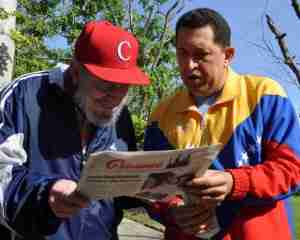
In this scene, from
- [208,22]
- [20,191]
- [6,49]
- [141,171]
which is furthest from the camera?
[6,49]

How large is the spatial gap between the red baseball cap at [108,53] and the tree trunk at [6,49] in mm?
1466

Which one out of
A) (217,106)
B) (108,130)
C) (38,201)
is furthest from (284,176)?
(38,201)

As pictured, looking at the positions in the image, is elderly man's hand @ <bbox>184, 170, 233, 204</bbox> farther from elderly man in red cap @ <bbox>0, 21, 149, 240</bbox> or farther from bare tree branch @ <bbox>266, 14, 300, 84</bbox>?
bare tree branch @ <bbox>266, 14, 300, 84</bbox>

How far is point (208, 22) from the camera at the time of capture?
7.83ft

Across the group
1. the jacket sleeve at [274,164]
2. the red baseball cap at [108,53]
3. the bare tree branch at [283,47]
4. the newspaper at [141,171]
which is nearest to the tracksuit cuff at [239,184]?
the jacket sleeve at [274,164]

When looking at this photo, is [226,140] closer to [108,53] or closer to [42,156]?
[108,53]

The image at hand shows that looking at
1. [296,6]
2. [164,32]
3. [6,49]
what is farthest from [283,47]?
[164,32]

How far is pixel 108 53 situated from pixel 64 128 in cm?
34

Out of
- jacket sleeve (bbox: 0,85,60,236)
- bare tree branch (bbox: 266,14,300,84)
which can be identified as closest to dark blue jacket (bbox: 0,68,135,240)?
jacket sleeve (bbox: 0,85,60,236)

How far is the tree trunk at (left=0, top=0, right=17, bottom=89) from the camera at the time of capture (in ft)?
12.0

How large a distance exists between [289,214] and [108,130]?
0.81 meters

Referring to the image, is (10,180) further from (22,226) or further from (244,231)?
(244,231)

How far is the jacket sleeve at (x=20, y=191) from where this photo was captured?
196 cm

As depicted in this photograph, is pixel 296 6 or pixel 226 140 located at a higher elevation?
pixel 296 6
